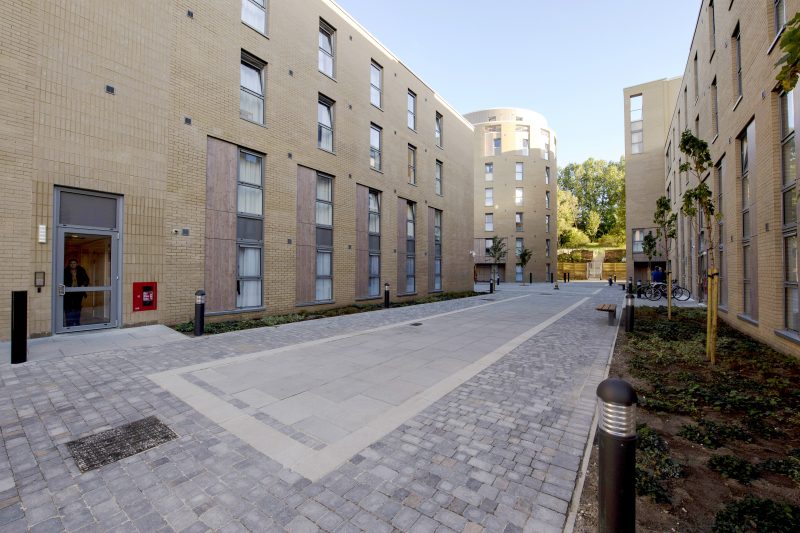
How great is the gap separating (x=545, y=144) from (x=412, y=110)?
33.6 metres

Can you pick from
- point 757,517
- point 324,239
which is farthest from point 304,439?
point 324,239

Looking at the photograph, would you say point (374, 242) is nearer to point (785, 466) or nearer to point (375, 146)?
point (375, 146)

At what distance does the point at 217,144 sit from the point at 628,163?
3625 centimetres

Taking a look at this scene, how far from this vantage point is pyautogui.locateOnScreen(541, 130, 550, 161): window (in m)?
46.9

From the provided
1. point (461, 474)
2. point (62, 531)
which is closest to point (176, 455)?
point (62, 531)

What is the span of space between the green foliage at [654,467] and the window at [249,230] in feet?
34.4

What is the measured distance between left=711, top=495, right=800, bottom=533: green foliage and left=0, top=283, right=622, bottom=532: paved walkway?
913 mm

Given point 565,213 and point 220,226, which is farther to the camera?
point 565,213

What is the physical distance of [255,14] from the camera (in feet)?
38.6

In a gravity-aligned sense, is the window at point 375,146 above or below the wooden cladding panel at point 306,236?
above

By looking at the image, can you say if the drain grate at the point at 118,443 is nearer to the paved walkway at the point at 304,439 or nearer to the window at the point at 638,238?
the paved walkway at the point at 304,439

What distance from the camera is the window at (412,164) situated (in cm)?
1967

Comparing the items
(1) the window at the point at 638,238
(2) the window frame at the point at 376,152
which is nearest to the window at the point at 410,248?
(2) the window frame at the point at 376,152

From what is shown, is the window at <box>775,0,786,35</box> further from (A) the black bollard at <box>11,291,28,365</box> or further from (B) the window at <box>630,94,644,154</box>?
(B) the window at <box>630,94,644,154</box>
